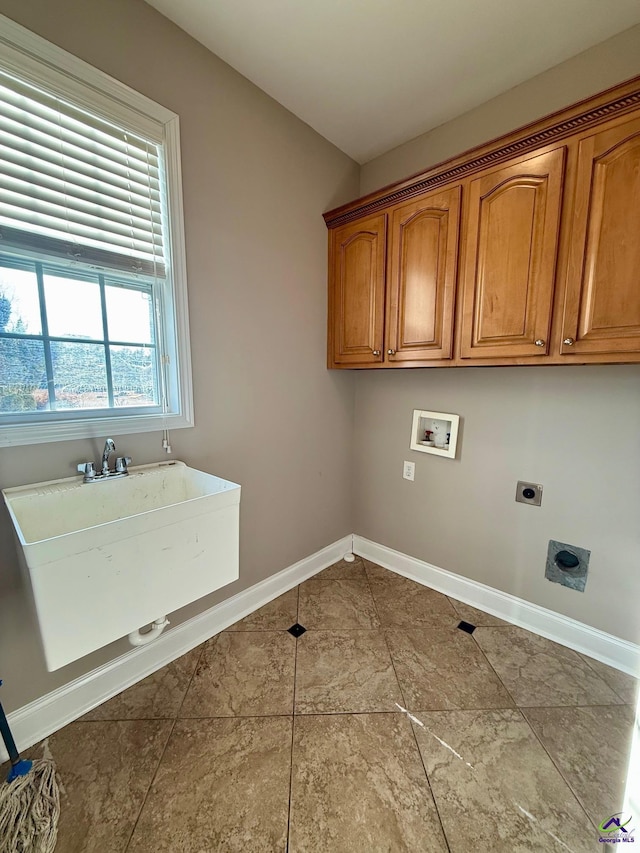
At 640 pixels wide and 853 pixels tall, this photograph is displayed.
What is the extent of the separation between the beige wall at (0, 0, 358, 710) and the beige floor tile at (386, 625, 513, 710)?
0.82 metres

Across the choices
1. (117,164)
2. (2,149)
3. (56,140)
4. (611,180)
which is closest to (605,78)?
(611,180)

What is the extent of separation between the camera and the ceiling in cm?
128

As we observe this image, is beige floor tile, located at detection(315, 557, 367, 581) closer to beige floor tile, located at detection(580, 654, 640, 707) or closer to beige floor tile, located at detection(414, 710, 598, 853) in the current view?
beige floor tile, located at detection(414, 710, 598, 853)

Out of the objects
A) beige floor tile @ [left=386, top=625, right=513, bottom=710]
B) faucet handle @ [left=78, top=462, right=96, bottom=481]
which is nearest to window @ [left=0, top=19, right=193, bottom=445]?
faucet handle @ [left=78, top=462, right=96, bottom=481]

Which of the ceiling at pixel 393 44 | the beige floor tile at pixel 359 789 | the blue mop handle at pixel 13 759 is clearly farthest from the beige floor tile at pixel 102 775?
the ceiling at pixel 393 44

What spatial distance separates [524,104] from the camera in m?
1.59

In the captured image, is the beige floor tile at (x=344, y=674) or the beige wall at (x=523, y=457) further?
the beige wall at (x=523, y=457)

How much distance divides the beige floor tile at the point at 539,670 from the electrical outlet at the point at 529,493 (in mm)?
674

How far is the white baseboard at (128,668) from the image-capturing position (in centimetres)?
122

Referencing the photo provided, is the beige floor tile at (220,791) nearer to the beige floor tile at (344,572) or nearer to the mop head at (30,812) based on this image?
the mop head at (30,812)

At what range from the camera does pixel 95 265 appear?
50.9 inches

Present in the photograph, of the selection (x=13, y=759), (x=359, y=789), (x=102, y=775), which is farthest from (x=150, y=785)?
(x=359, y=789)

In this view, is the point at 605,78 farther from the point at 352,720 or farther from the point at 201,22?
the point at 352,720

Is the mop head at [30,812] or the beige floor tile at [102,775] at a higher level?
the mop head at [30,812]
